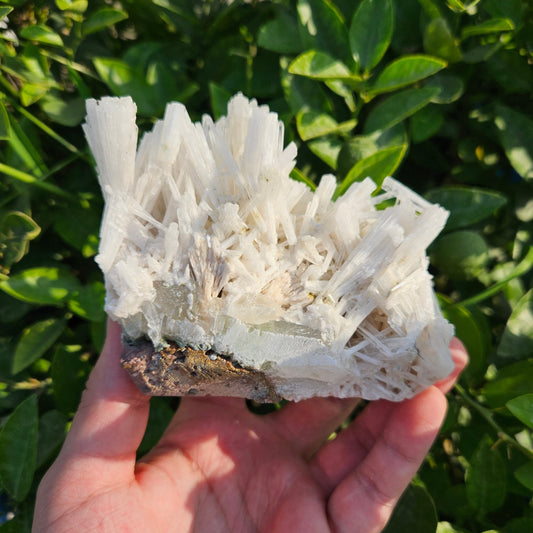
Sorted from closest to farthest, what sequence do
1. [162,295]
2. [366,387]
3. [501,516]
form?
[162,295]
[366,387]
[501,516]

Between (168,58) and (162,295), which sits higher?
(168,58)

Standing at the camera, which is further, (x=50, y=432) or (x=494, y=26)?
(x=50, y=432)

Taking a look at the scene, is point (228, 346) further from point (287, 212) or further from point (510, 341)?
point (510, 341)

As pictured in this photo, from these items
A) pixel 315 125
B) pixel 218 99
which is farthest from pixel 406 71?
pixel 218 99

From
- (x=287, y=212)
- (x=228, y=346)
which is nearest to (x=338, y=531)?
(x=228, y=346)

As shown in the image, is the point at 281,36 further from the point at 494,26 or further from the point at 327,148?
the point at 494,26

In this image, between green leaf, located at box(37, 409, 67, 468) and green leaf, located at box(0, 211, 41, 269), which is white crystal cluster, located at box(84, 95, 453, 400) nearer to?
green leaf, located at box(0, 211, 41, 269)
